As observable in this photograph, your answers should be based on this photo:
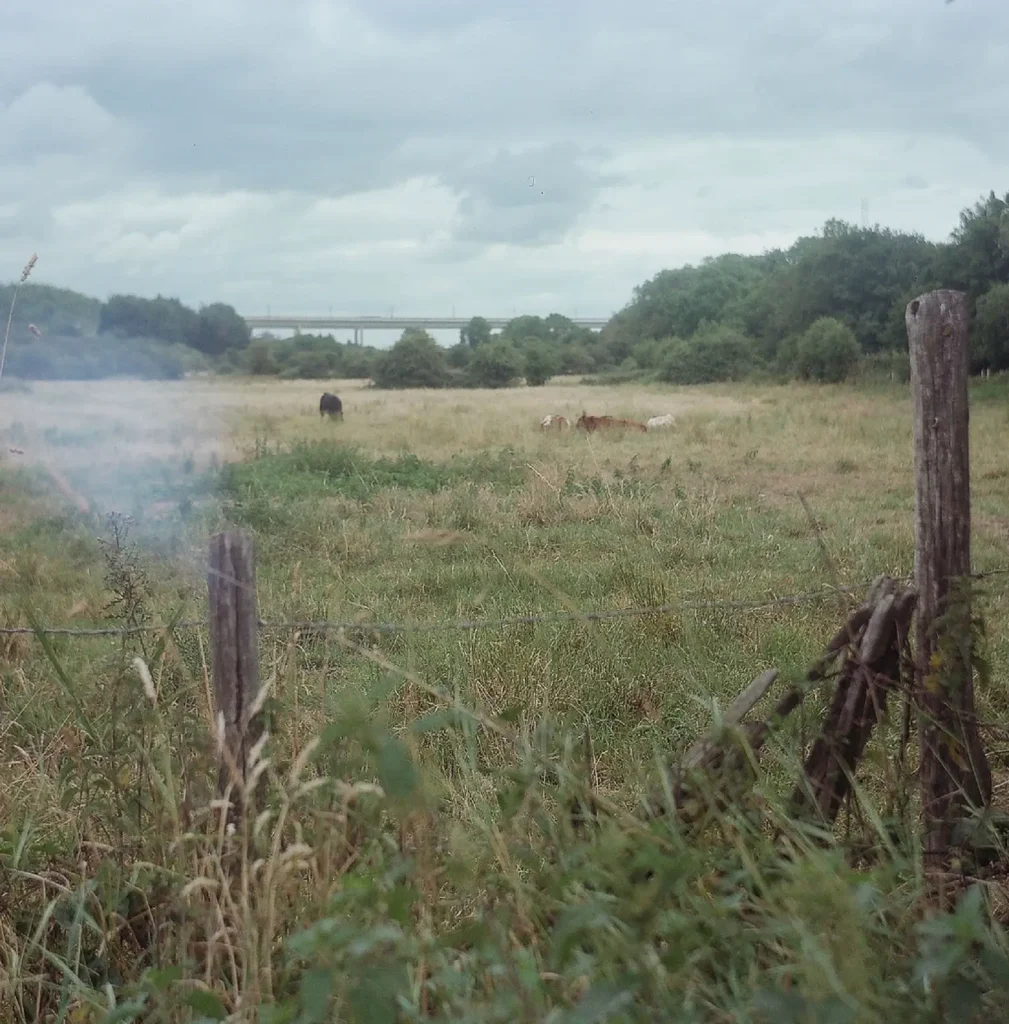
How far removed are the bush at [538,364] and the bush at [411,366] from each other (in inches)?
101

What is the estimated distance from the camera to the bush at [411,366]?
32.0 m

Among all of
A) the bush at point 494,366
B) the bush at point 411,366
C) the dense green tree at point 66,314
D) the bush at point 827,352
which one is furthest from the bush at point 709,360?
the dense green tree at point 66,314

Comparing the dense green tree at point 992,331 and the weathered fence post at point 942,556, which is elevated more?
the dense green tree at point 992,331

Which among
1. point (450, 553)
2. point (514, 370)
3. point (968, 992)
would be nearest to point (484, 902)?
point (968, 992)

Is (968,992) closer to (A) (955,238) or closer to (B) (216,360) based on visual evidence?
(B) (216,360)

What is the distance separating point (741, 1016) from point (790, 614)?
3998 millimetres

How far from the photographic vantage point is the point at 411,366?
3206 cm

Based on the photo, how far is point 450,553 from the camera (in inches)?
297

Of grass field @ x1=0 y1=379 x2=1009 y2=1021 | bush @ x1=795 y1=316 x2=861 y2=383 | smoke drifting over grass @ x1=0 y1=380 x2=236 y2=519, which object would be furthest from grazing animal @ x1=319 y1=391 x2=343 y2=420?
bush @ x1=795 y1=316 x2=861 y2=383

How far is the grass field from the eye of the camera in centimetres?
165

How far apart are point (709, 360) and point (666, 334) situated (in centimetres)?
1128

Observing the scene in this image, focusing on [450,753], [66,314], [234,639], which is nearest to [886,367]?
[66,314]

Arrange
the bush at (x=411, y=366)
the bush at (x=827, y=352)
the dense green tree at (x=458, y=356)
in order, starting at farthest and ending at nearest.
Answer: the dense green tree at (x=458, y=356) → the bush at (x=411, y=366) → the bush at (x=827, y=352)

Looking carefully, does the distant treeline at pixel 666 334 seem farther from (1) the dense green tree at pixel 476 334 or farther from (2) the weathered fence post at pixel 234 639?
(2) the weathered fence post at pixel 234 639
